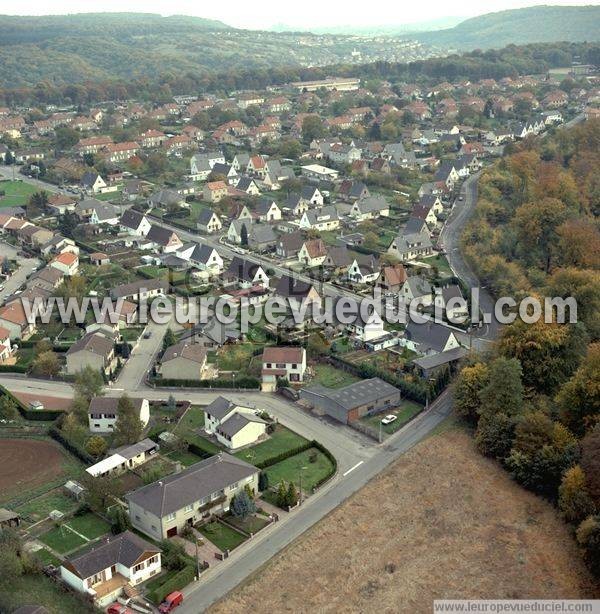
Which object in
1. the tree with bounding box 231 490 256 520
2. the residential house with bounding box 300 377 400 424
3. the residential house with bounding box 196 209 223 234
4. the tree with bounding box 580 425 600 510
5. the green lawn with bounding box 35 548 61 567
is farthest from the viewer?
the residential house with bounding box 196 209 223 234

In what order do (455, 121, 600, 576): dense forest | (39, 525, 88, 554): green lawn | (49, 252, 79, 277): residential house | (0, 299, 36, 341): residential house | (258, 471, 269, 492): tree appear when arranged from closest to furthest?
(39, 525, 88, 554): green lawn → (455, 121, 600, 576): dense forest → (258, 471, 269, 492): tree → (0, 299, 36, 341): residential house → (49, 252, 79, 277): residential house

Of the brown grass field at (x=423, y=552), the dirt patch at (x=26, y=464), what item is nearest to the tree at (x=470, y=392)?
the brown grass field at (x=423, y=552)

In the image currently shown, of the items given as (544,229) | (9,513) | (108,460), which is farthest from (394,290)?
(9,513)

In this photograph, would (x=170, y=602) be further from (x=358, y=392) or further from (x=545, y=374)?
(x=545, y=374)

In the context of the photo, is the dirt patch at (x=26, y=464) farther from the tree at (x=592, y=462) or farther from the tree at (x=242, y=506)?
the tree at (x=592, y=462)

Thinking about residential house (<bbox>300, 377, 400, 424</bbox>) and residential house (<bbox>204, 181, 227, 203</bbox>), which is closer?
residential house (<bbox>300, 377, 400, 424</bbox>)

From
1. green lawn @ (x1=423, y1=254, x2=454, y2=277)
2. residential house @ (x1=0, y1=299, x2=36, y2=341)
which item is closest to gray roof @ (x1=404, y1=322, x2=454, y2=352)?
green lawn @ (x1=423, y1=254, x2=454, y2=277)

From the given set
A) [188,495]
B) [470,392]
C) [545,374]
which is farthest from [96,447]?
[545,374]

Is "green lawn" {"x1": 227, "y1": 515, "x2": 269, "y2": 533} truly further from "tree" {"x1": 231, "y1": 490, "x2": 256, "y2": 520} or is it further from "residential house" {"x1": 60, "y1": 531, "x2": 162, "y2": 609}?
"residential house" {"x1": 60, "y1": 531, "x2": 162, "y2": 609}
